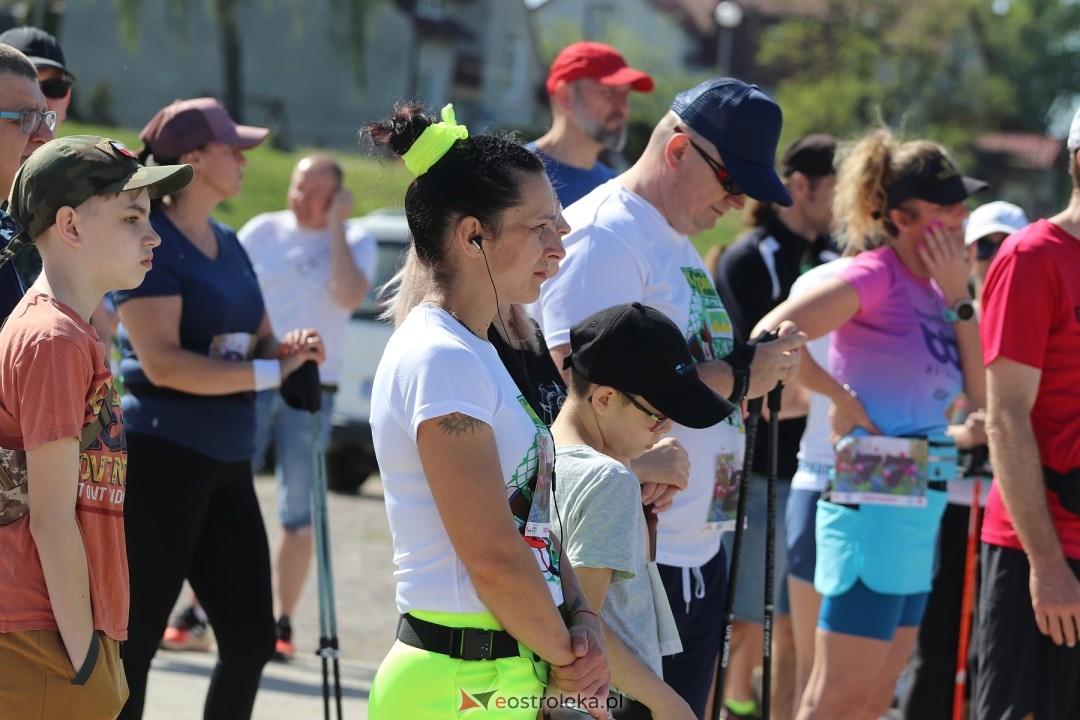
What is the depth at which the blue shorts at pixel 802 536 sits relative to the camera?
4.82m

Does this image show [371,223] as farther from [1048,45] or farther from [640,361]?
[1048,45]

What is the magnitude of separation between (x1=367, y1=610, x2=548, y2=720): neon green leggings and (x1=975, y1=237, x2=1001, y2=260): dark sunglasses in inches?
161

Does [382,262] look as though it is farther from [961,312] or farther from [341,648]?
[961,312]

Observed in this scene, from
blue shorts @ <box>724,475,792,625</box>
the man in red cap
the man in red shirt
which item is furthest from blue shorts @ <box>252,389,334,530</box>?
the man in red shirt

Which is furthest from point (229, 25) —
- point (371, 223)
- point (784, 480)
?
point (784, 480)

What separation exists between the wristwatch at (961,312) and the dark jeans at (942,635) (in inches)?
45.6

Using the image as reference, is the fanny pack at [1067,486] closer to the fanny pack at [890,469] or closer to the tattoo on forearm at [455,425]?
the fanny pack at [890,469]

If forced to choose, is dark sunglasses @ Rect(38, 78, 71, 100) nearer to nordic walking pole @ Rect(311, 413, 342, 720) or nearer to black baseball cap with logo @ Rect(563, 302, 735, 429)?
nordic walking pole @ Rect(311, 413, 342, 720)

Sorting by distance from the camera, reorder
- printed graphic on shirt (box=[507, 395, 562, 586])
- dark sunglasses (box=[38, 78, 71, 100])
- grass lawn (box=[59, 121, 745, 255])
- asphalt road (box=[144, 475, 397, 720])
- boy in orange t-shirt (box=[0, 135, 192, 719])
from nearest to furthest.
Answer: printed graphic on shirt (box=[507, 395, 562, 586]) → boy in orange t-shirt (box=[0, 135, 192, 719]) → dark sunglasses (box=[38, 78, 71, 100]) → asphalt road (box=[144, 475, 397, 720]) → grass lawn (box=[59, 121, 745, 255])

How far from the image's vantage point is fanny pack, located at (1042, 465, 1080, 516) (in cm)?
379

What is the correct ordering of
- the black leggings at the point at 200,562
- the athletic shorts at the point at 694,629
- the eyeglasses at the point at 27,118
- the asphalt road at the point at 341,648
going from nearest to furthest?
the eyeglasses at the point at 27,118, the athletic shorts at the point at 694,629, the black leggings at the point at 200,562, the asphalt road at the point at 341,648

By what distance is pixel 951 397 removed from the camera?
14.7 ft

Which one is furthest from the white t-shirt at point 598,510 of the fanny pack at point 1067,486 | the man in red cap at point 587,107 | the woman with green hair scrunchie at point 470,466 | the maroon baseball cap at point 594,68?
Answer: the maroon baseball cap at point 594,68

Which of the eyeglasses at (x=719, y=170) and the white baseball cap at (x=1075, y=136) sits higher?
the white baseball cap at (x=1075, y=136)
